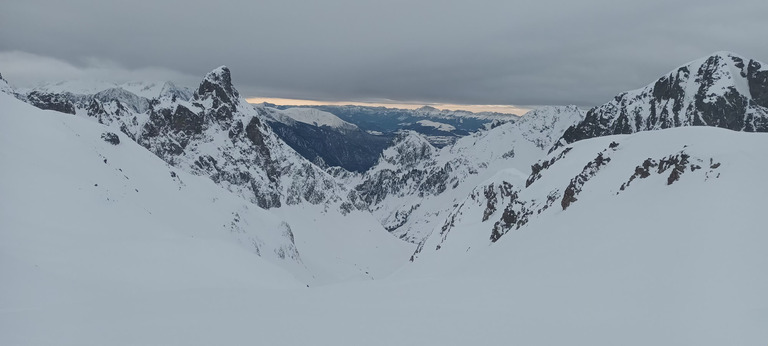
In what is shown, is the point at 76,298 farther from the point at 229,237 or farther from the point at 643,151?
the point at 229,237

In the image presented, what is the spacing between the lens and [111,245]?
25.4 m

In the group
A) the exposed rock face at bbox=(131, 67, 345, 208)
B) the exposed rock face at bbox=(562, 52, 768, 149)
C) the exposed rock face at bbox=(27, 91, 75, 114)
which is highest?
the exposed rock face at bbox=(562, 52, 768, 149)

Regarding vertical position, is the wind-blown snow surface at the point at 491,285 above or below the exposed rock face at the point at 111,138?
above

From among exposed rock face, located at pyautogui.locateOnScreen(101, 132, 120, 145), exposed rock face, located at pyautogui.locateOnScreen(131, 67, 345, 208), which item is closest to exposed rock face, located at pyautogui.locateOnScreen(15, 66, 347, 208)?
exposed rock face, located at pyautogui.locateOnScreen(131, 67, 345, 208)

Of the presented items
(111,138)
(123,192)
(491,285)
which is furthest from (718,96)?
(111,138)

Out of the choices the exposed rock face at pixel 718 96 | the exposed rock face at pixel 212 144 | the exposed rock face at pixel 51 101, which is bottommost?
the exposed rock face at pixel 212 144

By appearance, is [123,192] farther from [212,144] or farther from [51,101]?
[212,144]

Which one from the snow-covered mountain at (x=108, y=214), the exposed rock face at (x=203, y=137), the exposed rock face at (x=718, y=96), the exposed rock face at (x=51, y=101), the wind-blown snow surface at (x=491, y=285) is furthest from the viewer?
the exposed rock face at (x=203, y=137)

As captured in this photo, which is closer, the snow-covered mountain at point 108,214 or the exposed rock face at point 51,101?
the snow-covered mountain at point 108,214

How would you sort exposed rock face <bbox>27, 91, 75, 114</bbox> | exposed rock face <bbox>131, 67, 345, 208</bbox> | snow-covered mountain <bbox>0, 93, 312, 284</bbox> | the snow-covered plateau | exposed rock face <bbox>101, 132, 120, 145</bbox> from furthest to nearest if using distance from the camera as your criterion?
exposed rock face <bbox>131, 67, 345, 208</bbox> → exposed rock face <bbox>27, 91, 75, 114</bbox> → exposed rock face <bbox>101, 132, 120, 145</bbox> → snow-covered mountain <bbox>0, 93, 312, 284</bbox> → the snow-covered plateau

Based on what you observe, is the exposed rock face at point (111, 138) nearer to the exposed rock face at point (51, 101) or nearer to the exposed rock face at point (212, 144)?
the exposed rock face at point (51, 101)

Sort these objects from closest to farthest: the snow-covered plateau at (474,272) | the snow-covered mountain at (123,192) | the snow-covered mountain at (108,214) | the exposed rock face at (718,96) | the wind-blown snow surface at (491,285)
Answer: the wind-blown snow surface at (491,285) → the snow-covered plateau at (474,272) → the snow-covered mountain at (108,214) → the snow-covered mountain at (123,192) → the exposed rock face at (718,96)

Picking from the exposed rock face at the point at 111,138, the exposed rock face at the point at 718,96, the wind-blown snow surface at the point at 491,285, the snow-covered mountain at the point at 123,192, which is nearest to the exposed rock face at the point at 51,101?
the snow-covered mountain at the point at 123,192

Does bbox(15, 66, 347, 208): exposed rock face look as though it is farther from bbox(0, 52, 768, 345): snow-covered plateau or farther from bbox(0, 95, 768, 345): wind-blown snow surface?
bbox(0, 95, 768, 345): wind-blown snow surface
